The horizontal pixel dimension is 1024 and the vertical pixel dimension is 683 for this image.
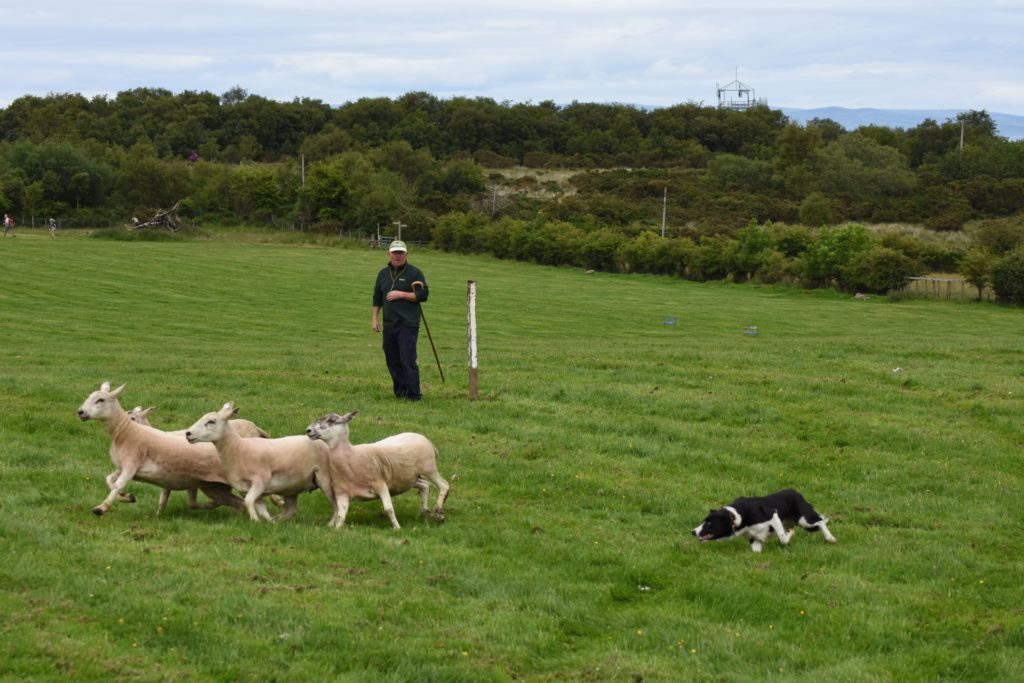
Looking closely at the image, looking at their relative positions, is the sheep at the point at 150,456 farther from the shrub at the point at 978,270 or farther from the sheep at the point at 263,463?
the shrub at the point at 978,270

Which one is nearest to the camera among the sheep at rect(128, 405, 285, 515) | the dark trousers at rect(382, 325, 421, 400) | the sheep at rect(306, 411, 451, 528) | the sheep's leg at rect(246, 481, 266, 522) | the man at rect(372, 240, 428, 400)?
the sheep's leg at rect(246, 481, 266, 522)

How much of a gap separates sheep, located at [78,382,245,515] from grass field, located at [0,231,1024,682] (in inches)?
19.7

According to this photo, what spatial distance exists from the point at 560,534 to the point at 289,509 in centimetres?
327

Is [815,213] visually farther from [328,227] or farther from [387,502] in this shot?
[387,502]

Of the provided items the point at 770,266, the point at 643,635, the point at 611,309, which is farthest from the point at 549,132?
the point at 643,635

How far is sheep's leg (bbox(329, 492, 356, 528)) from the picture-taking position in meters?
13.2

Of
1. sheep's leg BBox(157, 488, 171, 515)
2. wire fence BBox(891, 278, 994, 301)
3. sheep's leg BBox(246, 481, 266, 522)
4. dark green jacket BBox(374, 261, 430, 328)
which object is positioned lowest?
wire fence BBox(891, 278, 994, 301)

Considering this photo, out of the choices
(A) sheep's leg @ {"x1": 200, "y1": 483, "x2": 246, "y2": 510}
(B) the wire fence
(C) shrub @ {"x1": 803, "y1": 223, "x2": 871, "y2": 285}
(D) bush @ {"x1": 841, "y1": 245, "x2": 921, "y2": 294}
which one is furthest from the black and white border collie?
(C) shrub @ {"x1": 803, "y1": 223, "x2": 871, "y2": 285}

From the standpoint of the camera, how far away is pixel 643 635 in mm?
10141

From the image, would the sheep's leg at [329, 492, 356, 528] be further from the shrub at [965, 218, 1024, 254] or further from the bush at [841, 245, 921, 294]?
the shrub at [965, 218, 1024, 254]

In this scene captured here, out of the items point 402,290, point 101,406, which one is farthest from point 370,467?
point 402,290

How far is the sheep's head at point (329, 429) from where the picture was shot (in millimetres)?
13164

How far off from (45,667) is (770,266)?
7751 cm

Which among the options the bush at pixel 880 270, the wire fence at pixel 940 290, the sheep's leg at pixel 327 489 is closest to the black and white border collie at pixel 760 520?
the sheep's leg at pixel 327 489
